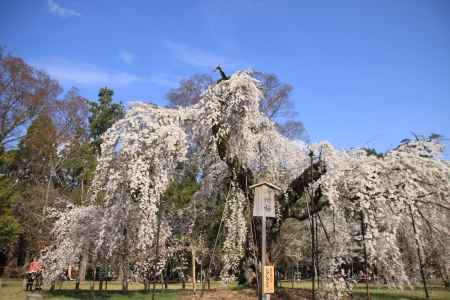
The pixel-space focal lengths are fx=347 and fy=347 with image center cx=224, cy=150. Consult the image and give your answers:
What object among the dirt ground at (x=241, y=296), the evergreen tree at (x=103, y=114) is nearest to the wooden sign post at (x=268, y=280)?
the dirt ground at (x=241, y=296)

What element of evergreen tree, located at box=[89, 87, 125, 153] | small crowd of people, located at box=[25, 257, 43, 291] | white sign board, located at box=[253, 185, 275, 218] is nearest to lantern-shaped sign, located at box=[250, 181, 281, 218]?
white sign board, located at box=[253, 185, 275, 218]

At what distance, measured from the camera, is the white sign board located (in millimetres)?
7348

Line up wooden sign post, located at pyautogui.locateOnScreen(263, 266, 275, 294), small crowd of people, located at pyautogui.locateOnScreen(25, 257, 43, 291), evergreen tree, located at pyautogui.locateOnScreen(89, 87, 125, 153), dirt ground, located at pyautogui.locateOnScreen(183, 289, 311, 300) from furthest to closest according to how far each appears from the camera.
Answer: evergreen tree, located at pyautogui.locateOnScreen(89, 87, 125, 153) → small crowd of people, located at pyautogui.locateOnScreen(25, 257, 43, 291) → dirt ground, located at pyautogui.locateOnScreen(183, 289, 311, 300) → wooden sign post, located at pyautogui.locateOnScreen(263, 266, 275, 294)

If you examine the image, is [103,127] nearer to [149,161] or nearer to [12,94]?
[12,94]

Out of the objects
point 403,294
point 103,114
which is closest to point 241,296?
point 403,294

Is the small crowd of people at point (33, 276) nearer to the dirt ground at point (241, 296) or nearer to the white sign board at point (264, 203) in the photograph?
the dirt ground at point (241, 296)

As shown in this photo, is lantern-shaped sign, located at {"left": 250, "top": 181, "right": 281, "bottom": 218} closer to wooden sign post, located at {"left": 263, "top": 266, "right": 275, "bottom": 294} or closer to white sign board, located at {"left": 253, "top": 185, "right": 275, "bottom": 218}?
white sign board, located at {"left": 253, "top": 185, "right": 275, "bottom": 218}

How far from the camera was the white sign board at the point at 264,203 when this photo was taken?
735 cm

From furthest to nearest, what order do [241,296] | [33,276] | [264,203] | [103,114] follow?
[103,114] < [33,276] < [241,296] < [264,203]

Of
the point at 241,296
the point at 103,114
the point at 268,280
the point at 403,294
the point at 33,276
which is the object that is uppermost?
the point at 103,114

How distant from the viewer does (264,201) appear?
7.43 m

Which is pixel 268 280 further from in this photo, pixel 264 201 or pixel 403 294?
pixel 403 294

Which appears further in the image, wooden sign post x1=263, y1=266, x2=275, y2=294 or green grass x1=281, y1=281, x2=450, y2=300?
green grass x1=281, y1=281, x2=450, y2=300

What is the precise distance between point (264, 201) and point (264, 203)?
0.16 ft
